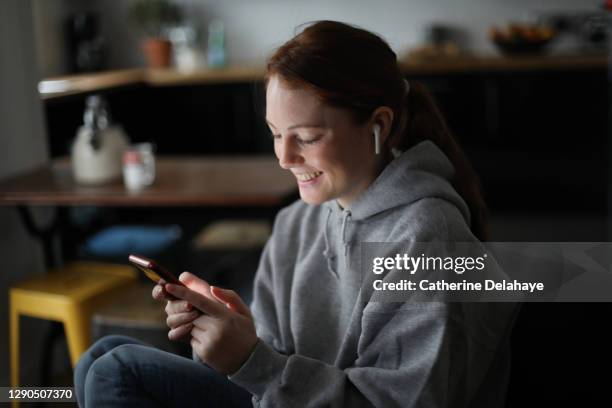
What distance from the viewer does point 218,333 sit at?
3.45ft

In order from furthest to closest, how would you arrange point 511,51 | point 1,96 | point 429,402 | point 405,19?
point 405,19 < point 511,51 < point 1,96 < point 429,402

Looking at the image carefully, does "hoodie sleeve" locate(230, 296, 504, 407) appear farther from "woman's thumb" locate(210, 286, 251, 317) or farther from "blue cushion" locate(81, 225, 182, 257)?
"blue cushion" locate(81, 225, 182, 257)

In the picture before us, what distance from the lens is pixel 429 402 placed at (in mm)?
1030

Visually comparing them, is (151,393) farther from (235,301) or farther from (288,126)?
(288,126)

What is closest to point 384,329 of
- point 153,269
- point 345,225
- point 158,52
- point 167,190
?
point 345,225

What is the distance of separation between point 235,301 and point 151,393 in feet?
0.63

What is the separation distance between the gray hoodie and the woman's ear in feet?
0.16

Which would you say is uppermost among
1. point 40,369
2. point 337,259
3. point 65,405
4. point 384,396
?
point 337,259

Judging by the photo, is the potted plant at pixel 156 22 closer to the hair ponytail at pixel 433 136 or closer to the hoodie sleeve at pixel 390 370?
the hair ponytail at pixel 433 136

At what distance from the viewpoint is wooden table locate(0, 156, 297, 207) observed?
2.09 metres

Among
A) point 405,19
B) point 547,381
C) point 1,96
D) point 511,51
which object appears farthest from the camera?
point 405,19

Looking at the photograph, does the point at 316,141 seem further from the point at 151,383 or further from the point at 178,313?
the point at 151,383

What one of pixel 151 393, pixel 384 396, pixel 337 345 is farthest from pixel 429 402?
pixel 151 393

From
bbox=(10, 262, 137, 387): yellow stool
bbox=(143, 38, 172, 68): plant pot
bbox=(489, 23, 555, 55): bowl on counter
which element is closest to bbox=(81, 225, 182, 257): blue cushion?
bbox=(10, 262, 137, 387): yellow stool
